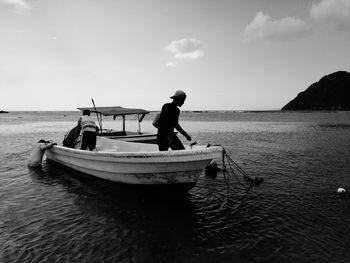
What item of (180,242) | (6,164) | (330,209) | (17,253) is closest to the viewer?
(17,253)

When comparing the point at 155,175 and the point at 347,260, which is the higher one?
the point at 155,175

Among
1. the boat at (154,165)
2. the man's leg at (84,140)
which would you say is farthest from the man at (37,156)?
the boat at (154,165)

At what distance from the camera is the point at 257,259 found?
5.41m

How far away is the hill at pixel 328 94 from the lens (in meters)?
162

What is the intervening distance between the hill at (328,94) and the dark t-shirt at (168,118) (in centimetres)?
16895

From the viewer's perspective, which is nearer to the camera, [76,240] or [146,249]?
[146,249]

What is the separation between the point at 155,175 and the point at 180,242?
2667 millimetres

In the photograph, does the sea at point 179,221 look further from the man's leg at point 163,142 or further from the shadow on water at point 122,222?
the man's leg at point 163,142

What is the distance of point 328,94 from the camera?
172750 mm

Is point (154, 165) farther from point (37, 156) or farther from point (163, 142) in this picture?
point (37, 156)

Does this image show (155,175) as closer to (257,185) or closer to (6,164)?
(257,185)

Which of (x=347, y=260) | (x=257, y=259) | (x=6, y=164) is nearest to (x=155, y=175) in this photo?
(x=257, y=259)

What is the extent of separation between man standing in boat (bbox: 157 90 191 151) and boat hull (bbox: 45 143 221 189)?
76 centimetres

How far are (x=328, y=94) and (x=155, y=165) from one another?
639ft
